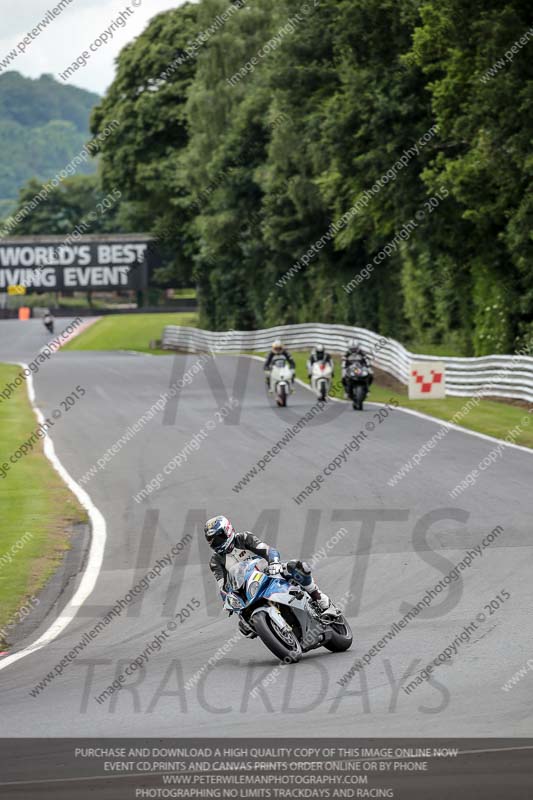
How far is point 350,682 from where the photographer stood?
8.24 metres

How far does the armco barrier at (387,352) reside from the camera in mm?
27969

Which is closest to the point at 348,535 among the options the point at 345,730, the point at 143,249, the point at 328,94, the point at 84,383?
the point at 345,730

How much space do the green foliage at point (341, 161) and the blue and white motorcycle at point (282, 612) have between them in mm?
20522

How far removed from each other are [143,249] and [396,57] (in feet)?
130

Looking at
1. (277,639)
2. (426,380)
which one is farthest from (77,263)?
(277,639)

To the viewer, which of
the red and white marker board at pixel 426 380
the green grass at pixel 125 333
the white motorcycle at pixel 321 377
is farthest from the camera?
the green grass at pixel 125 333

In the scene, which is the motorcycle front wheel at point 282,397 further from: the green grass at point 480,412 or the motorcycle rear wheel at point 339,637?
the motorcycle rear wheel at point 339,637

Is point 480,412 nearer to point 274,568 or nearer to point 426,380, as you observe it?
point 426,380

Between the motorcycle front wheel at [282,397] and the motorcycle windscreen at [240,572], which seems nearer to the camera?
the motorcycle windscreen at [240,572]

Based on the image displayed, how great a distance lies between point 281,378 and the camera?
2875 centimetres

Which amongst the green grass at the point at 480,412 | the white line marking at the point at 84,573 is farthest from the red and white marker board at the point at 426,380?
the white line marking at the point at 84,573

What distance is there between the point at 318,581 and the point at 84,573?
2.85 m

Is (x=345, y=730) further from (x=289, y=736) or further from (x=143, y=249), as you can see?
(x=143, y=249)

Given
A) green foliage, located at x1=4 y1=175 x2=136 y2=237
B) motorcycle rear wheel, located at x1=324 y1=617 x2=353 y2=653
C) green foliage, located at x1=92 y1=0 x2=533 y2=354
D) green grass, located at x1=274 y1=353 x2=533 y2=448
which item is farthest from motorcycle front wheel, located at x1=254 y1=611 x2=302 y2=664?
green foliage, located at x1=4 y1=175 x2=136 y2=237
